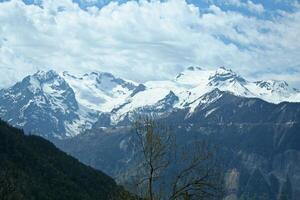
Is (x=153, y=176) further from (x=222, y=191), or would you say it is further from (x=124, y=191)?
(x=222, y=191)

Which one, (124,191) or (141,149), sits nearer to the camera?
(124,191)

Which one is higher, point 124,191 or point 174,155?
point 174,155

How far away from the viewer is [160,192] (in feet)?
172

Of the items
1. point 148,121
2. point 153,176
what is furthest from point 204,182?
point 148,121

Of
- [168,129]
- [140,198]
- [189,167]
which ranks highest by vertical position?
[168,129]

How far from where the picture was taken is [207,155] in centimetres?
5122

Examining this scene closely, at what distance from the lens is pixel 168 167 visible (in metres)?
54.2

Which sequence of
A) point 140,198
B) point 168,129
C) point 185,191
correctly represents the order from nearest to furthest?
point 185,191, point 140,198, point 168,129

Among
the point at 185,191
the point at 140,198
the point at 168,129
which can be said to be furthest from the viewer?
the point at 168,129

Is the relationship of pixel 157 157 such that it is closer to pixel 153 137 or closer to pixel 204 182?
pixel 153 137

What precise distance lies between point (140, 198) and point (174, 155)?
16.0 ft

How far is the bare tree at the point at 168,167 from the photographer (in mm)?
50062

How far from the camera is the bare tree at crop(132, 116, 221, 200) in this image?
50062 millimetres

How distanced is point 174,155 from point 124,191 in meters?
5.49
